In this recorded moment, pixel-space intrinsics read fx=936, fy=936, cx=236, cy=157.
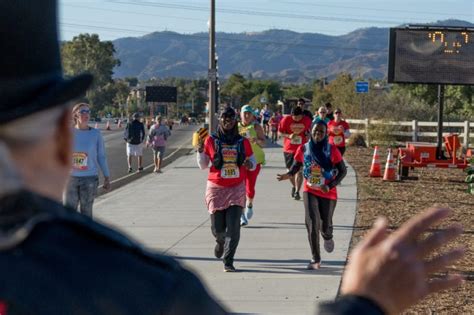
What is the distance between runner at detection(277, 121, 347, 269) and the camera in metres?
10.2

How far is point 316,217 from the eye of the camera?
33.7ft

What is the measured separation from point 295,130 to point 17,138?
15.3 metres

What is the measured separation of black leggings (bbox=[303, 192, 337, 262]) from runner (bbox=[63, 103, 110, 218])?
2.62 metres

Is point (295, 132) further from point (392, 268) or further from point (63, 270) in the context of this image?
point (63, 270)

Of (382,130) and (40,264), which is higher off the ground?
(40,264)

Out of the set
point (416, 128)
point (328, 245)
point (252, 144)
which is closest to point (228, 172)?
point (328, 245)

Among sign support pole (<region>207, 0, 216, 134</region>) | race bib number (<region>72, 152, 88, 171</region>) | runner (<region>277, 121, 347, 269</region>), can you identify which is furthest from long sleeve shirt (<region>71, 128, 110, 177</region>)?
sign support pole (<region>207, 0, 216, 134</region>)

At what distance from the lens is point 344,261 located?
10.9 m

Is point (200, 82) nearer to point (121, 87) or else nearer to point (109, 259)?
point (121, 87)

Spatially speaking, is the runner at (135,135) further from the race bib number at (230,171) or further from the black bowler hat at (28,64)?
the black bowler hat at (28,64)

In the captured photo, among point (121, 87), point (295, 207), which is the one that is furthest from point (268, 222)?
point (121, 87)

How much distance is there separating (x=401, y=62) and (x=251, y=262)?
34.9 feet

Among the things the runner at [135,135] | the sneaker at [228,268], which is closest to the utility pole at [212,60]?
the runner at [135,135]

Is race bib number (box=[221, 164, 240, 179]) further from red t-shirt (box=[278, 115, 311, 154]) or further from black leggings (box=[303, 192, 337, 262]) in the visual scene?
red t-shirt (box=[278, 115, 311, 154])
